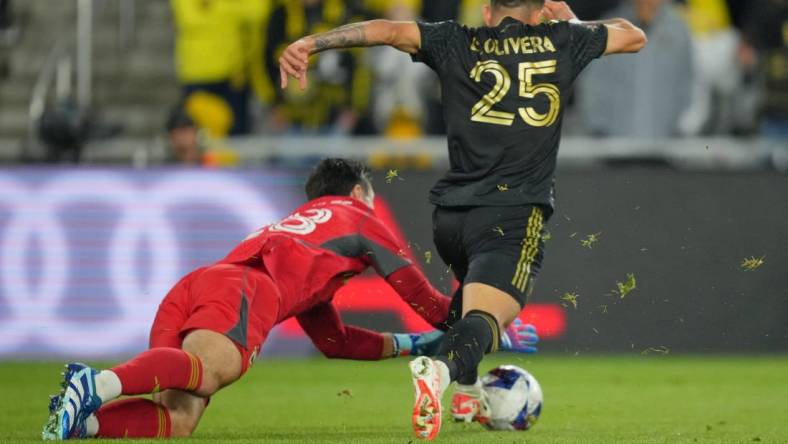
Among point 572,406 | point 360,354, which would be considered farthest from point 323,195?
point 572,406

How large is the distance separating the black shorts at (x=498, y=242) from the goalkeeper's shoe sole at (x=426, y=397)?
0.69 m

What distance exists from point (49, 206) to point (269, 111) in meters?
2.42

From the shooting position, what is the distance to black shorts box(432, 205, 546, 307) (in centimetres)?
653

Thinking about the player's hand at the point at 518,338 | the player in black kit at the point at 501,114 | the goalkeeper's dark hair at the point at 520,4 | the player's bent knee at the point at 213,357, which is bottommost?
the player's hand at the point at 518,338

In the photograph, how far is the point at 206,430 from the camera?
7.24 meters

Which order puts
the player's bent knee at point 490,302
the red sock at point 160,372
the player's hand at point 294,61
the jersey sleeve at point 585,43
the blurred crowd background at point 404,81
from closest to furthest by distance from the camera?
the red sock at point 160,372
the player's hand at point 294,61
the player's bent knee at point 490,302
the jersey sleeve at point 585,43
the blurred crowd background at point 404,81

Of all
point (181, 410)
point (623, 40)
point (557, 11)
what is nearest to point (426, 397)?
point (181, 410)

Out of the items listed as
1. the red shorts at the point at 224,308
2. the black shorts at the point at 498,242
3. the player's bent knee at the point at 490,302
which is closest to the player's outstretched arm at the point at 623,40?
the black shorts at the point at 498,242

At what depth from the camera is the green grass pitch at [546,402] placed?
693 centimetres

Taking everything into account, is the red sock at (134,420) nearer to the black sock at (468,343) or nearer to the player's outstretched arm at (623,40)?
the black sock at (468,343)

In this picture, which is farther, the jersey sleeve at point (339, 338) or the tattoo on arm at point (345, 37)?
the jersey sleeve at point (339, 338)

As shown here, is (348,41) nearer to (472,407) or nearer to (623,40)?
(623,40)

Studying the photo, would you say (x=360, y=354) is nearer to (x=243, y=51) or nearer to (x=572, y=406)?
(x=572, y=406)

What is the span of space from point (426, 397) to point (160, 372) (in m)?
1.09
